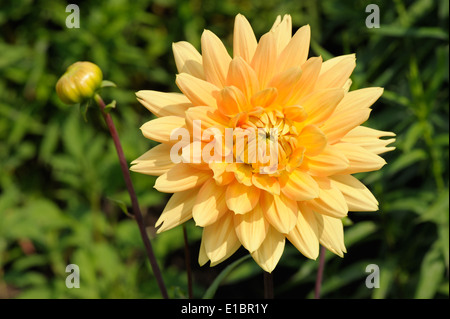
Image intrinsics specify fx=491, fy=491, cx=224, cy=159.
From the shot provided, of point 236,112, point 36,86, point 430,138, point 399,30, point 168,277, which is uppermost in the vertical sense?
point 36,86

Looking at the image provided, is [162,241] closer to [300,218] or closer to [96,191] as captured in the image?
[96,191]

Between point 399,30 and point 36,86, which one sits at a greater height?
point 36,86

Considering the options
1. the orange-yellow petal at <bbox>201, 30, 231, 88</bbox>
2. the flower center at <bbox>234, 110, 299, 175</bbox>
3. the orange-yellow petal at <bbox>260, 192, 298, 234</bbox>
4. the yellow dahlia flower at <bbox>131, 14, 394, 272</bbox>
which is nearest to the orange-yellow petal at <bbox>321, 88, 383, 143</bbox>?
the yellow dahlia flower at <bbox>131, 14, 394, 272</bbox>

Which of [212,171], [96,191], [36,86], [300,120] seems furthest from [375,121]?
[36,86]

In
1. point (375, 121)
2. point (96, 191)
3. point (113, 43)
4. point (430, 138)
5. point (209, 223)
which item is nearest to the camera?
→ point (209, 223)

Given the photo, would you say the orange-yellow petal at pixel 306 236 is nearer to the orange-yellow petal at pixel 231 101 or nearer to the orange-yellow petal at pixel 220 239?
the orange-yellow petal at pixel 220 239

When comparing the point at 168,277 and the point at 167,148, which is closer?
→ the point at 167,148
